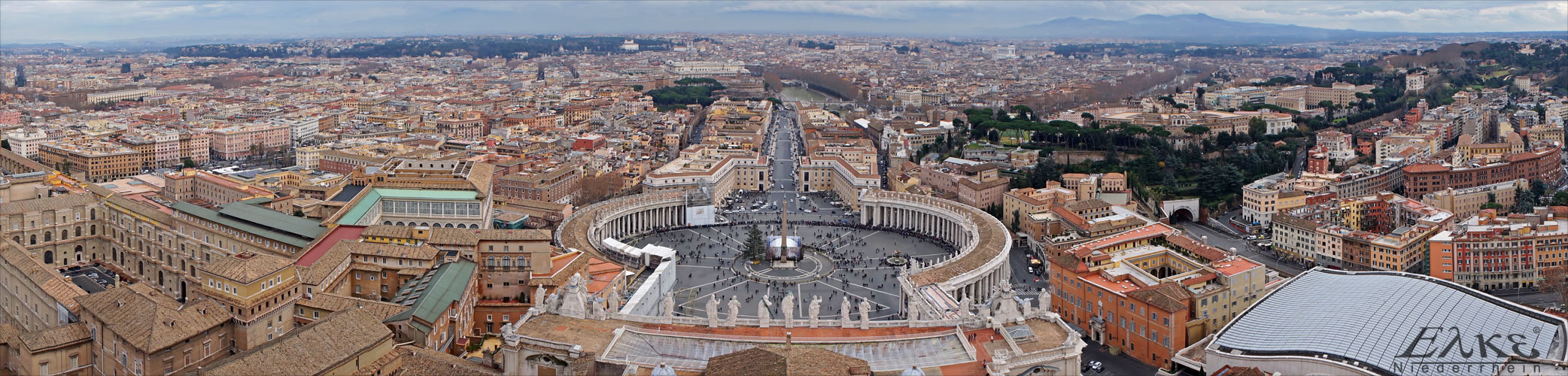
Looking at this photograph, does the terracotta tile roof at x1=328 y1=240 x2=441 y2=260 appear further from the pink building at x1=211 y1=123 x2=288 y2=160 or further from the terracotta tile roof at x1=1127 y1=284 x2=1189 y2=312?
the pink building at x1=211 y1=123 x2=288 y2=160

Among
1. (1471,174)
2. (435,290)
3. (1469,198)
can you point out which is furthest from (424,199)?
(1471,174)

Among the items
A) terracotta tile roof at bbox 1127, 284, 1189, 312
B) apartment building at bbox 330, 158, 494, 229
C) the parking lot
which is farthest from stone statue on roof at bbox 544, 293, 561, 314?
apartment building at bbox 330, 158, 494, 229

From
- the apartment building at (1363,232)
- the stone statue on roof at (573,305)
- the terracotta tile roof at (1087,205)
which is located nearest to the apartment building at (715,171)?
the terracotta tile roof at (1087,205)

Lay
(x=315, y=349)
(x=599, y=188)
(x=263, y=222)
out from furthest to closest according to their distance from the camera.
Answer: (x=599, y=188) < (x=263, y=222) < (x=315, y=349)

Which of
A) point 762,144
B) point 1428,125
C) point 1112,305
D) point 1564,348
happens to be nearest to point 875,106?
point 762,144

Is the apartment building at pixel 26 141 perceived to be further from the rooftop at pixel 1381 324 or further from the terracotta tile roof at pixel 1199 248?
the rooftop at pixel 1381 324

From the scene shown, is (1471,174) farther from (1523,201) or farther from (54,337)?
(54,337)

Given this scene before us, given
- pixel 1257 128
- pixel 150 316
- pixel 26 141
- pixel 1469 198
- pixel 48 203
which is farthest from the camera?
pixel 1257 128

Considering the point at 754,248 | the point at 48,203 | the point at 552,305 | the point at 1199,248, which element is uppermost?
the point at 48,203
